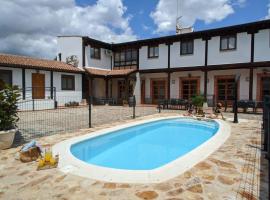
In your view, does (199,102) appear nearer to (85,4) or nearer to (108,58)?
(85,4)

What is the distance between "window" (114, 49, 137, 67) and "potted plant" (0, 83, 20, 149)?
15661 mm

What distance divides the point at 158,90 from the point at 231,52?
718cm

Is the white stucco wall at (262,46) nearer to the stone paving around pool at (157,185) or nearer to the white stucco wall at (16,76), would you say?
the stone paving around pool at (157,185)

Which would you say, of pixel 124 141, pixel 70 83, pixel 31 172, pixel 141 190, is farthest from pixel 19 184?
pixel 70 83

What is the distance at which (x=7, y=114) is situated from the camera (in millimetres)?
5086

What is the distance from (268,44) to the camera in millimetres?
14016

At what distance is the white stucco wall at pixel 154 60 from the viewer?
18.2 m

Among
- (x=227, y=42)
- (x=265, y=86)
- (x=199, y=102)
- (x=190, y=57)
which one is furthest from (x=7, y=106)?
(x=265, y=86)

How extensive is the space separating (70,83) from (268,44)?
15551 mm

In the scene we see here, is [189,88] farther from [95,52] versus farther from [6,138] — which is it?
[6,138]

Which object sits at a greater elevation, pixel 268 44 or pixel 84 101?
pixel 268 44

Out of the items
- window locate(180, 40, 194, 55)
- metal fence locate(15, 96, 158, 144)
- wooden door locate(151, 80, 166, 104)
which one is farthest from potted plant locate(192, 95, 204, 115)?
wooden door locate(151, 80, 166, 104)

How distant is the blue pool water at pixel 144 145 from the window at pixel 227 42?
824 centimetres

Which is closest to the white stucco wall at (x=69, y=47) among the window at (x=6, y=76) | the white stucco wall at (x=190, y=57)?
the window at (x=6, y=76)
